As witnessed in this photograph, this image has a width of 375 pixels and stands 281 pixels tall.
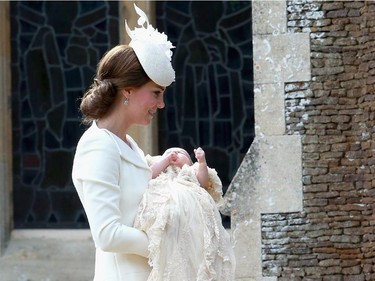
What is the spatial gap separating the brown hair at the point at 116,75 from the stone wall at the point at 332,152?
3482 millimetres

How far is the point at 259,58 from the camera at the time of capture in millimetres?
8094

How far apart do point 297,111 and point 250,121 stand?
189cm

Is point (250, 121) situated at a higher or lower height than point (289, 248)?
higher

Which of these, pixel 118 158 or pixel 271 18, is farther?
pixel 271 18

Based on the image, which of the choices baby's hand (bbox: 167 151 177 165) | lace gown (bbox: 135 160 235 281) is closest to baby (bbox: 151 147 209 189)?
baby's hand (bbox: 167 151 177 165)

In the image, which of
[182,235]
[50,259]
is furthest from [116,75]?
[50,259]

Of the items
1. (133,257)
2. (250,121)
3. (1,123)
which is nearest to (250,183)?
(250,121)

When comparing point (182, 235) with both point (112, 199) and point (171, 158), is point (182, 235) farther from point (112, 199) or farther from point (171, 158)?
point (171, 158)

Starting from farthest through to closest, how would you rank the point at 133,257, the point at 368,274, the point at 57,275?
the point at 57,275 < the point at 368,274 < the point at 133,257

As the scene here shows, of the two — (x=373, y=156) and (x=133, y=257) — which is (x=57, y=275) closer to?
(x=373, y=156)

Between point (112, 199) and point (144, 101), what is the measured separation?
1.12 ft

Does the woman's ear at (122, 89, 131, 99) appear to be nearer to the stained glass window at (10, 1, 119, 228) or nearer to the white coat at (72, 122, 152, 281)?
the white coat at (72, 122, 152, 281)

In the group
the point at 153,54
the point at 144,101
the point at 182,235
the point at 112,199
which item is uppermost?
the point at 153,54

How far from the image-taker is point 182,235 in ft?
15.1
